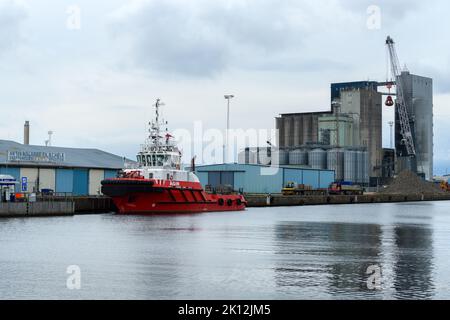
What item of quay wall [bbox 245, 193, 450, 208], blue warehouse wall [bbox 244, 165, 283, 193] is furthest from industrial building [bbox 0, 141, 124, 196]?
blue warehouse wall [bbox 244, 165, 283, 193]

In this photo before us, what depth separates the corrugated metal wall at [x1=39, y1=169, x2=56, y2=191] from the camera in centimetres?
7819

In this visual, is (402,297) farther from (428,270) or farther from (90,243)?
(90,243)

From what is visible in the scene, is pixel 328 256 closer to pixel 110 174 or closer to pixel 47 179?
pixel 47 179

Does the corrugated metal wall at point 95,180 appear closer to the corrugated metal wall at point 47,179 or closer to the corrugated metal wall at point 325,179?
the corrugated metal wall at point 47,179

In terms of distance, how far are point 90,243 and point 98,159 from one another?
48979mm

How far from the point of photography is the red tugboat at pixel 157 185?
7031cm

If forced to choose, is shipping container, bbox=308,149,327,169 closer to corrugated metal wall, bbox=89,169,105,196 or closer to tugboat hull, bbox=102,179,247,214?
corrugated metal wall, bbox=89,169,105,196

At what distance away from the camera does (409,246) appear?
44219mm

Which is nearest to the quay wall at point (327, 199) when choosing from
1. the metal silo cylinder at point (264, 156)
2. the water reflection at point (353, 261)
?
the metal silo cylinder at point (264, 156)

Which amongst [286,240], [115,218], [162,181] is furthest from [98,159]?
[286,240]

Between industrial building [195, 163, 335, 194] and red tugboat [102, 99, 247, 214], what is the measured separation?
41.7 metres

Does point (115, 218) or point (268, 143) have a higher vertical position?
point (268, 143)

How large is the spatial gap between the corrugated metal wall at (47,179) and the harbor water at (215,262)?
73.4 feet
